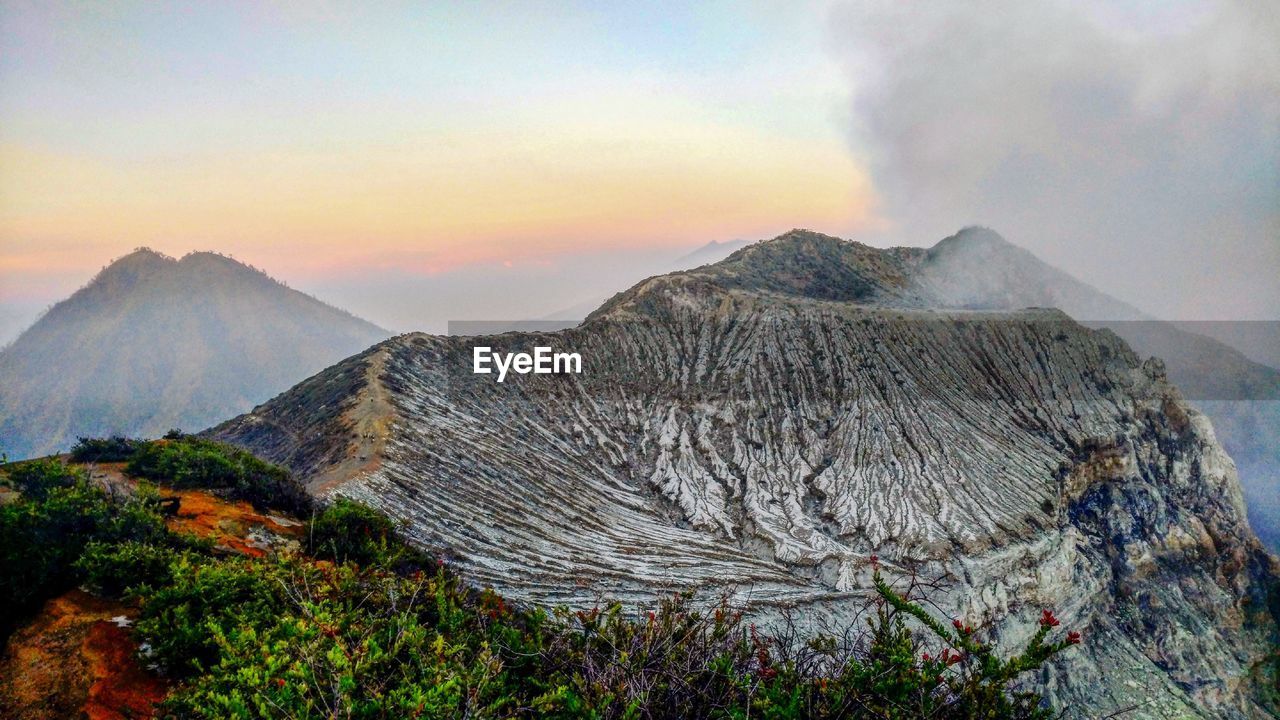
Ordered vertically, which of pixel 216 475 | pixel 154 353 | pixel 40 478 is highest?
pixel 40 478

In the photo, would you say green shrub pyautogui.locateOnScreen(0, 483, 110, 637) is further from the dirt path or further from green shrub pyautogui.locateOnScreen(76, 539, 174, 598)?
the dirt path

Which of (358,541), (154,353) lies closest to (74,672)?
(358,541)

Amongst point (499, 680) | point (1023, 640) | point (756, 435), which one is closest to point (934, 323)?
point (756, 435)

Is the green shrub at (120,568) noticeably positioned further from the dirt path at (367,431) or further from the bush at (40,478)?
the dirt path at (367,431)

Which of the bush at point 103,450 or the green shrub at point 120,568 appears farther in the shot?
the bush at point 103,450

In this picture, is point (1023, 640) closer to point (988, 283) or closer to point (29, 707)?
point (29, 707)

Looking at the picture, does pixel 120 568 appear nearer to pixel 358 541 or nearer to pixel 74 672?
pixel 74 672

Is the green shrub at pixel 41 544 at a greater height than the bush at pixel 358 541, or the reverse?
the green shrub at pixel 41 544

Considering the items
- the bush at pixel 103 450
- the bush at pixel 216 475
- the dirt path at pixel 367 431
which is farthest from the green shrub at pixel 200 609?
the dirt path at pixel 367 431
